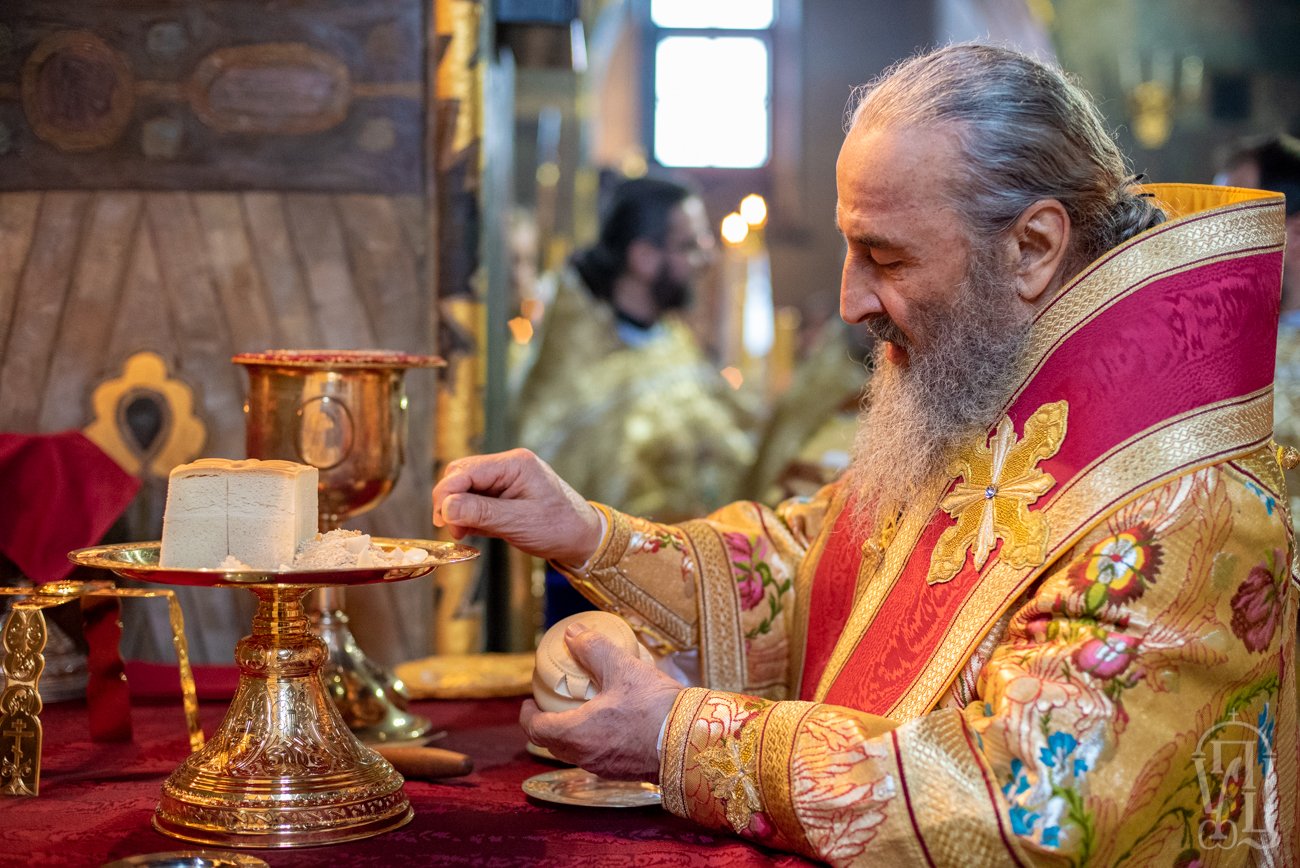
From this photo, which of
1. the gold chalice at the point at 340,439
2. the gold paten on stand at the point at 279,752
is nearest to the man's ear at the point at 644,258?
the gold chalice at the point at 340,439

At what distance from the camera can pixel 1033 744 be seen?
4.89ft

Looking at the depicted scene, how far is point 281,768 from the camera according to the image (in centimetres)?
166

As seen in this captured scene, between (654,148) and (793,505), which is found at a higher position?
(654,148)

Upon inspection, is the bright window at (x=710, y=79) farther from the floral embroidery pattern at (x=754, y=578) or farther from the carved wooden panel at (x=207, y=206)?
the floral embroidery pattern at (x=754, y=578)

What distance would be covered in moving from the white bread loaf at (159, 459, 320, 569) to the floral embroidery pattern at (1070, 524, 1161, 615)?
0.84 metres

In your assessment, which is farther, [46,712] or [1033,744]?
[46,712]

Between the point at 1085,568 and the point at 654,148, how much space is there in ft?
47.3

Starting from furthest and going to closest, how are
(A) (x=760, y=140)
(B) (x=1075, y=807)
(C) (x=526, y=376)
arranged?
1. (A) (x=760, y=140)
2. (C) (x=526, y=376)
3. (B) (x=1075, y=807)

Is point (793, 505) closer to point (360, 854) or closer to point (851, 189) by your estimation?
point (851, 189)

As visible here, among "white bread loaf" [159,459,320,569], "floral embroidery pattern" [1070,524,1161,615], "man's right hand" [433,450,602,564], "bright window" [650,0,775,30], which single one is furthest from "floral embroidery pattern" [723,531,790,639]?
"bright window" [650,0,775,30]

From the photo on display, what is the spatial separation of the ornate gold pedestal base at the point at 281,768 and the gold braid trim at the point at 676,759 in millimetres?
300

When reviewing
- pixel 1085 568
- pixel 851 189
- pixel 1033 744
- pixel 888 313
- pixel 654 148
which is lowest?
pixel 1033 744

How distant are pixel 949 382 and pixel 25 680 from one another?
121cm

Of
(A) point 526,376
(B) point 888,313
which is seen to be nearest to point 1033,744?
(B) point 888,313
